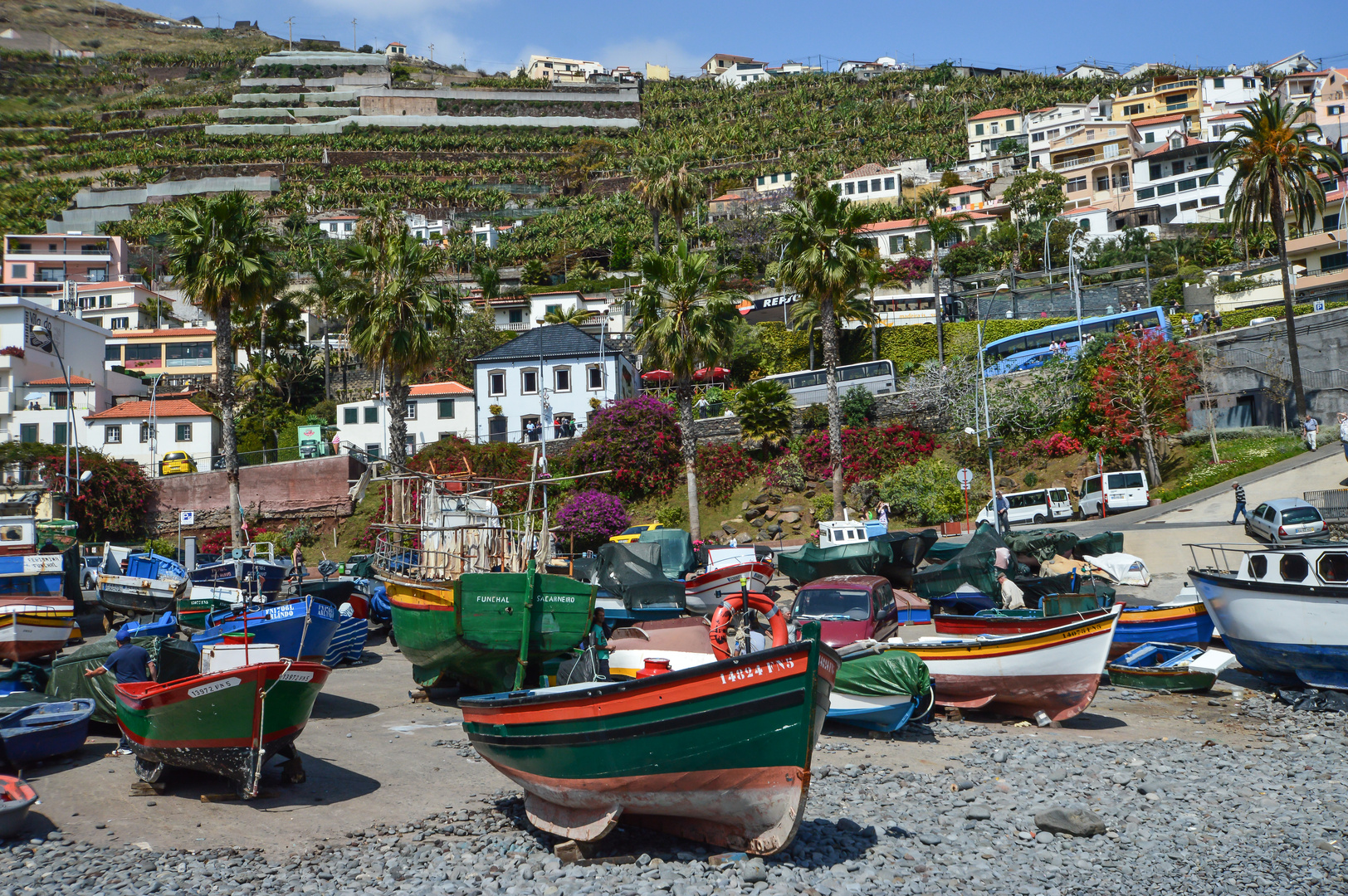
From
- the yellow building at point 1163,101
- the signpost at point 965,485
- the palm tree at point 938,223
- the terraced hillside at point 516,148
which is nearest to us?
the signpost at point 965,485

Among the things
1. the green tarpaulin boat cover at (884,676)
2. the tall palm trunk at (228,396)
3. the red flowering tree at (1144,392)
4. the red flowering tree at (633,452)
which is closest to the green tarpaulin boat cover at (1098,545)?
the red flowering tree at (1144,392)

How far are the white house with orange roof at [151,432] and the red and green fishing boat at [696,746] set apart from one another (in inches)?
1807

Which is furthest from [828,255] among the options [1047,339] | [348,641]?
[1047,339]

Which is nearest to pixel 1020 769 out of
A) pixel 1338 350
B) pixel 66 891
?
pixel 66 891

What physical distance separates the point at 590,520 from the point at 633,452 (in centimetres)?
658

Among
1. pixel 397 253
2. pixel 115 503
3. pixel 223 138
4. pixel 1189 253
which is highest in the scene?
pixel 223 138

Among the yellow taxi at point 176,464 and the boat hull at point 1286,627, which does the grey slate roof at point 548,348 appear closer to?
the yellow taxi at point 176,464

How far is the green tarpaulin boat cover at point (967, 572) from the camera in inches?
947

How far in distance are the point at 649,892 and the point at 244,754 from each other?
557 centimetres

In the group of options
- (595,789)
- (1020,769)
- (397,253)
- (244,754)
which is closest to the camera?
(595,789)

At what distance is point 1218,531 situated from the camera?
2898 centimetres

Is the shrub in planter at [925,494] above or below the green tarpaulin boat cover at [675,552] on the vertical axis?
above

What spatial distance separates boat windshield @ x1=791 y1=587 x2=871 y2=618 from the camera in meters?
18.5

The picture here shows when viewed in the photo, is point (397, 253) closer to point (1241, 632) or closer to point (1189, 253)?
point (1241, 632)
